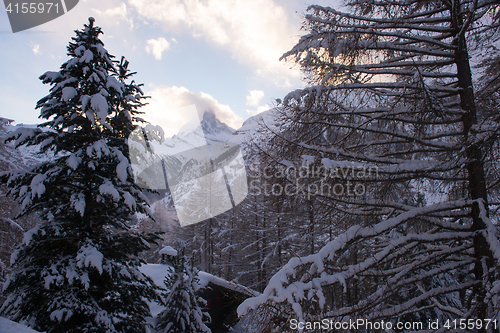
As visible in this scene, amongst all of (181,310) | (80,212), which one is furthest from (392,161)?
(181,310)

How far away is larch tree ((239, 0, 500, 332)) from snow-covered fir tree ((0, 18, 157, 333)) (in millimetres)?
3982

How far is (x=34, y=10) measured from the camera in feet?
18.6

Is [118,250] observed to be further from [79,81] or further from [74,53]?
[74,53]

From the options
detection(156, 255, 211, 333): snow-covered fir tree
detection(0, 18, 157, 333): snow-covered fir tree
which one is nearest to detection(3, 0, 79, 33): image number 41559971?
detection(0, 18, 157, 333): snow-covered fir tree

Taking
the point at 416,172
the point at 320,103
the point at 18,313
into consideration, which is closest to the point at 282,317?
the point at 416,172

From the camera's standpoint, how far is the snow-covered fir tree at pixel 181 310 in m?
8.09

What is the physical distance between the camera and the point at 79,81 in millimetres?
5875

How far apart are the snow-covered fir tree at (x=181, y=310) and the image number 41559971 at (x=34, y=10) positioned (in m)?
7.90

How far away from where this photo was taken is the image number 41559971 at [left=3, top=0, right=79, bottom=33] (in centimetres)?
542
